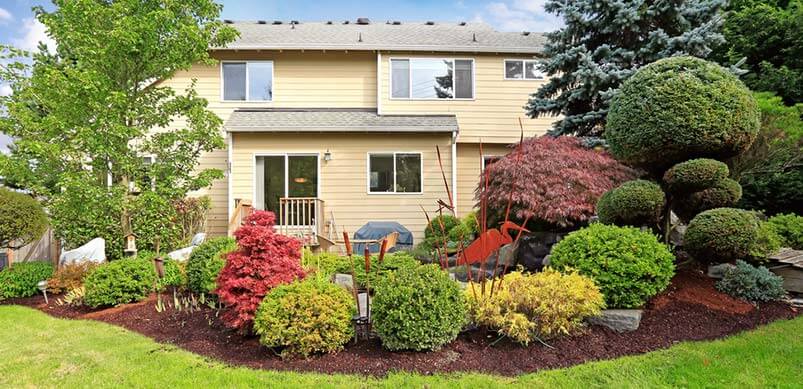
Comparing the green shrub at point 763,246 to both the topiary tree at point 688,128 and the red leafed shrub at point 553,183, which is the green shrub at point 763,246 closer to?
the topiary tree at point 688,128

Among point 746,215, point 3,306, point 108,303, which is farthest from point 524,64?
point 3,306

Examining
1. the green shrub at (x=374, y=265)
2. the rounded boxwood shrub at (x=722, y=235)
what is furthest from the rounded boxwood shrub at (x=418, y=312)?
the rounded boxwood shrub at (x=722, y=235)

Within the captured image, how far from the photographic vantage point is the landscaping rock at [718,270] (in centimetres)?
503

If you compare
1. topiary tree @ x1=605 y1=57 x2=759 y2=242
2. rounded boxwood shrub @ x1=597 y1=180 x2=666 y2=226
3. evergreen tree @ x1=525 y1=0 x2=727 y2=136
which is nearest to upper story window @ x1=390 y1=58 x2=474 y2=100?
evergreen tree @ x1=525 y1=0 x2=727 y2=136

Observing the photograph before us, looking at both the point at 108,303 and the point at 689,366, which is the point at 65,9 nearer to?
the point at 108,303

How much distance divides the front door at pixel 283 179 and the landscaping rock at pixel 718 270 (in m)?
8.23

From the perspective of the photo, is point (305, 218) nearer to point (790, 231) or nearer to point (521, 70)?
point (521, 70)

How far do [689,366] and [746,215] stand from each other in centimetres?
238

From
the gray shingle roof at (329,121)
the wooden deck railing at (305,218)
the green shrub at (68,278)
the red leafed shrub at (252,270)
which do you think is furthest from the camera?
the gray shingle roof at (329,121)

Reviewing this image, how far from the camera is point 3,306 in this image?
646 centimetres

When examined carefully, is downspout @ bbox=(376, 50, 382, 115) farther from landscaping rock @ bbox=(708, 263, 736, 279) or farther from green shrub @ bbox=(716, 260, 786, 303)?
green shrub @ bbox=(716, 260, 786, 303)

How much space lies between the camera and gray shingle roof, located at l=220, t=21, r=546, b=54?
458 inches

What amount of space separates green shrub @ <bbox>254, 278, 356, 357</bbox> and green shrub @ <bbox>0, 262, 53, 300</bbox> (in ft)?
18.8

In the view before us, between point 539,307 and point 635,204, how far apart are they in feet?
6.94
